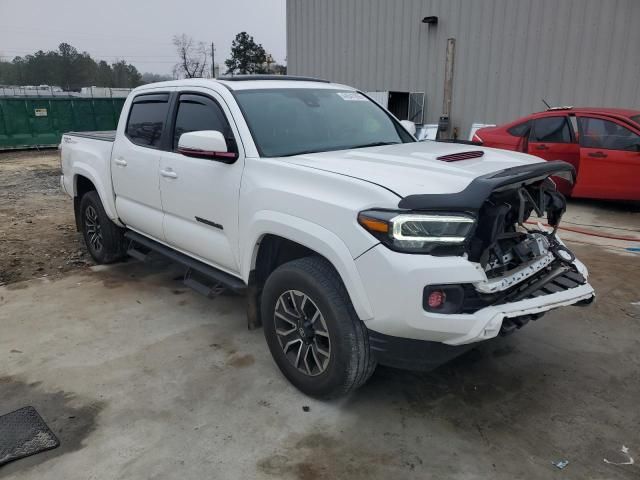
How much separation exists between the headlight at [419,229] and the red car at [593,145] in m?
5.77

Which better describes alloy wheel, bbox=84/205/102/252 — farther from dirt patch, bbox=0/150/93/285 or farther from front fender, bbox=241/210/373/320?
front fender, bbox=241/210/373/320

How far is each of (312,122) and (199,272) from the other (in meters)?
1.45

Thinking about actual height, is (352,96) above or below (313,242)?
above

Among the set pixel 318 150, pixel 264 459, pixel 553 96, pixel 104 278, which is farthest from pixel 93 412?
pixel 553 96

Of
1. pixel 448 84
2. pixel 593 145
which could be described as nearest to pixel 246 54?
pixel 448 84

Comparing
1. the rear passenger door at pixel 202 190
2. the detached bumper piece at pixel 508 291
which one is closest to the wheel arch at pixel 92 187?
the rear passenger door at pixel 202 190

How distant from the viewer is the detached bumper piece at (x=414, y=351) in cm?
261

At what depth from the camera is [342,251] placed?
2666mm

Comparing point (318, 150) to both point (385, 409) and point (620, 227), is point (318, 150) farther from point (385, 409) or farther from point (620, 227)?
point (620, 227)

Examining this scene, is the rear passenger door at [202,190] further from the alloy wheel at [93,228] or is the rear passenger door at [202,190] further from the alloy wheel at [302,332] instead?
the alloy wheel at [93,228]

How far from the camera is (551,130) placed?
8.68 m

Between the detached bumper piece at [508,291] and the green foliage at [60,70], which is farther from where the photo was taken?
the green foliage at [60,70]

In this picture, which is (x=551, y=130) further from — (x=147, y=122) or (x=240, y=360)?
(x=240, y=360)

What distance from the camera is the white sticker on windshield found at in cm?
428
